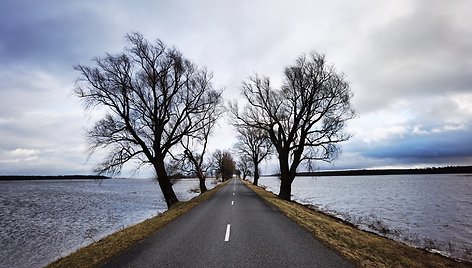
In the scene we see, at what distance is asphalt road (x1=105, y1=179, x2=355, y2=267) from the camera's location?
25.3 feet

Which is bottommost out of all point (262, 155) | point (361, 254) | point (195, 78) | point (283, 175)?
point (361, 254)

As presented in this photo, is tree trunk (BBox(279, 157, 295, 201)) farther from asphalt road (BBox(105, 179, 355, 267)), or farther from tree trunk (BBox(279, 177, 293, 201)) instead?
asphalt road (BBox(105, 179, 355, 267))

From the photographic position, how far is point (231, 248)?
9.07 meters

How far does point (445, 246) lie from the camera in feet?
48.2

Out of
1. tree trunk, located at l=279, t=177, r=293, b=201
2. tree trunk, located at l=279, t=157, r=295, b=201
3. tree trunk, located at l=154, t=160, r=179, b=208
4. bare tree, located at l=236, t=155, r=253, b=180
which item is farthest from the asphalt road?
bare tree, located at l=236, t=155, r=253, b=180

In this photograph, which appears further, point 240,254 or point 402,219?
point 402,219

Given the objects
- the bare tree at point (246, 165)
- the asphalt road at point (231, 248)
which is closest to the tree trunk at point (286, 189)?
the asphalt road at point (231, 248)

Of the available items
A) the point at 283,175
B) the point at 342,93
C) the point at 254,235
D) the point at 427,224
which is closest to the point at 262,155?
the point at 283,175

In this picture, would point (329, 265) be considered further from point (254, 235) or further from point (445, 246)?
point (445, 246)

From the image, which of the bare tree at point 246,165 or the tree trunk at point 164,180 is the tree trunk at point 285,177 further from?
the bare tree at point 246,165

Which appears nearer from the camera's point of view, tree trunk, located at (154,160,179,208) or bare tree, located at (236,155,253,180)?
tree trunk, located at (154,160,179,208)

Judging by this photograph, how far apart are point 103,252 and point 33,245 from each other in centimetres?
785

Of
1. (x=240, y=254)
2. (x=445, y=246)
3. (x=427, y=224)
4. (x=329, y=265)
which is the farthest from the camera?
(x=427, y=224)

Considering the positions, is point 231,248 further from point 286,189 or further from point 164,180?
point 286,189
